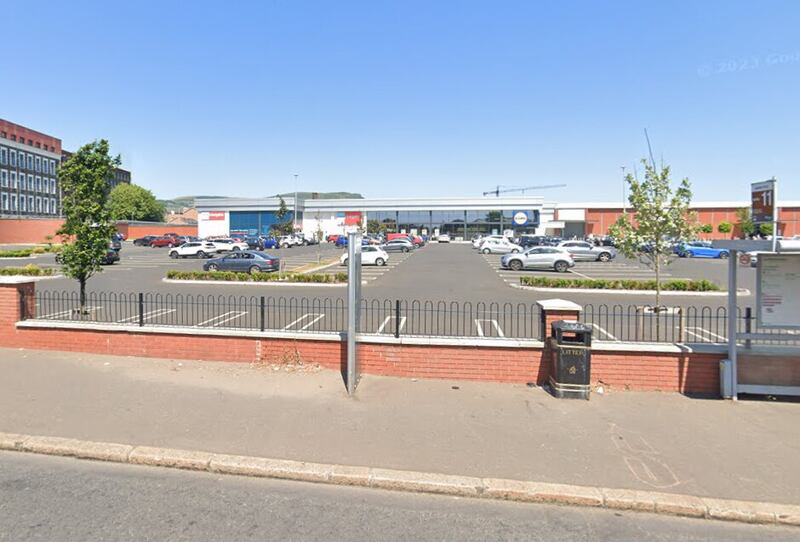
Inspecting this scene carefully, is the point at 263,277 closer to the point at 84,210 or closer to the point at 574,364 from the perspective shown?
the point at 84,210

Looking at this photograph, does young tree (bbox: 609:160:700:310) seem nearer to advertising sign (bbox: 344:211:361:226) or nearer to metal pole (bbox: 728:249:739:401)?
metal pole (bbox: 728:249:739:401)

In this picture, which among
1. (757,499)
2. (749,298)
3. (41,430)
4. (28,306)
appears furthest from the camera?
(749,298)

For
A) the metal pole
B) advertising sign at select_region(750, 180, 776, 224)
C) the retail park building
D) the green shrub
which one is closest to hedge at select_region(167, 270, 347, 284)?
the metal pole

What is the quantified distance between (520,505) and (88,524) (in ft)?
12.2

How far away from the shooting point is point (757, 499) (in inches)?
169

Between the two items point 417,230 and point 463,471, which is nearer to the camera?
point 463,471

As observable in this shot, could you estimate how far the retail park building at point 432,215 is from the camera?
263 ft

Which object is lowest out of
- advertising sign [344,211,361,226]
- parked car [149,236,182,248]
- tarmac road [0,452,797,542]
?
tarmac road [0,452,797,542]

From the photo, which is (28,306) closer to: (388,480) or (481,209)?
(388,480)

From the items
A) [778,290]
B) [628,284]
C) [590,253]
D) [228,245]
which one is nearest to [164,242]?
[228,245]

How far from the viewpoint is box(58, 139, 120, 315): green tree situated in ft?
37.2

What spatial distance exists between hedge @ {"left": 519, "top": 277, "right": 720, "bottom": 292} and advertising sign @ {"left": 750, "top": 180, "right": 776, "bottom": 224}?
13524mm

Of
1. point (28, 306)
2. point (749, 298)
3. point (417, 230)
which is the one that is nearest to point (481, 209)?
point (417, 230)

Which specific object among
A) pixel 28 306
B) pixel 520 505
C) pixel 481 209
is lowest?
pixel 520 505
